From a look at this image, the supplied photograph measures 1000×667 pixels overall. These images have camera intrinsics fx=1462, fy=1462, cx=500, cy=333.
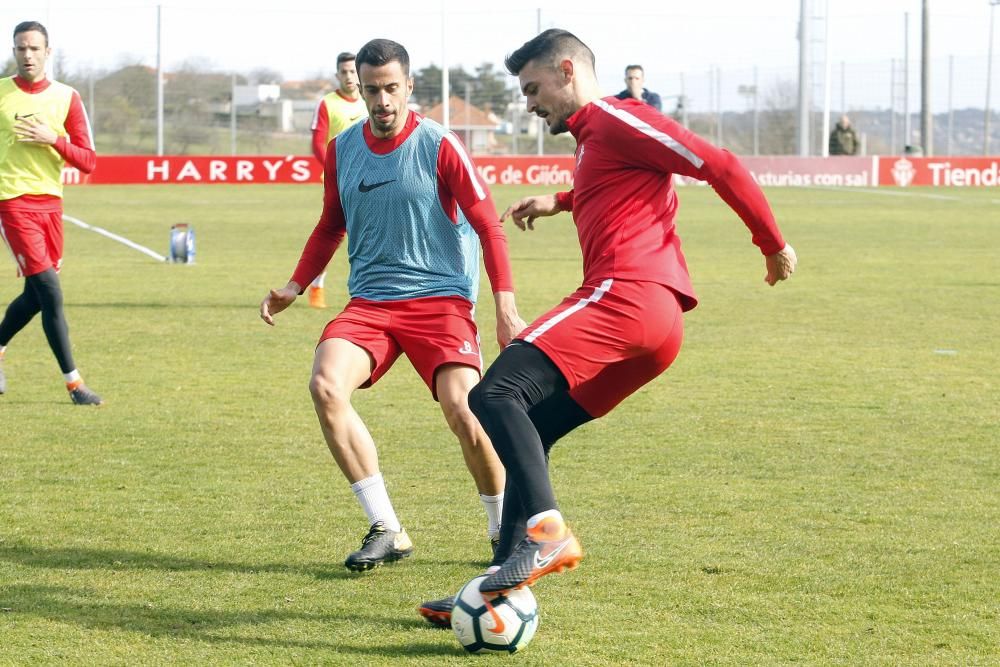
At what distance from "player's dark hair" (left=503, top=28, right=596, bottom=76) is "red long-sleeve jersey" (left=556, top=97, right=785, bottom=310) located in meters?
0.18

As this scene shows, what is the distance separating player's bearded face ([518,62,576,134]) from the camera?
4621mm

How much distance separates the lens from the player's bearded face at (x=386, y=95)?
532 cm

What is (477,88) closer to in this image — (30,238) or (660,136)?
(30,238)

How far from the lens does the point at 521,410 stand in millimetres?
4422

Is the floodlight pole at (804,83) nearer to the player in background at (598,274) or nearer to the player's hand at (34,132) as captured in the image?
the player's hand at (34,132)

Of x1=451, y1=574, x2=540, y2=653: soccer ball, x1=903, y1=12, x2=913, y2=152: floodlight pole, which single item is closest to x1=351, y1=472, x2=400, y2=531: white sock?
x1=451, y1=574, x2=540, y2=653: soccer ball

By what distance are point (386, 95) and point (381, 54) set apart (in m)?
0.15

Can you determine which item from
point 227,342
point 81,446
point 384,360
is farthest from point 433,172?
point 227,342

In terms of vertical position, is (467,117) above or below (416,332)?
above

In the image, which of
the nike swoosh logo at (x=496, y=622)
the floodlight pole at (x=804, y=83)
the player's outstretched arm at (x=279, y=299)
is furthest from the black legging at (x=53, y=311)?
the floodlight pole at (x=804, y=83)

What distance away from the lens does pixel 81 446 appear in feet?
Result: 24.7

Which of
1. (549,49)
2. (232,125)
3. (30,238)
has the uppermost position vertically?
(232,125)

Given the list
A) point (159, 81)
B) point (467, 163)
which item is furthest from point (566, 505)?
point (159, 81)

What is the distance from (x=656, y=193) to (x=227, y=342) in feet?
24.5
